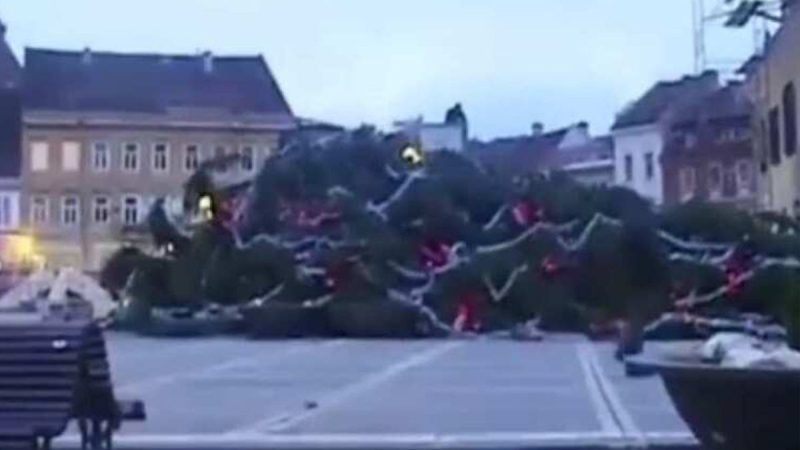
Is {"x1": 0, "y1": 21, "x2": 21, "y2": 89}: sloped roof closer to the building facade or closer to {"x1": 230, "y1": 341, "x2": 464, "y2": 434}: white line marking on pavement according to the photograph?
the building facade

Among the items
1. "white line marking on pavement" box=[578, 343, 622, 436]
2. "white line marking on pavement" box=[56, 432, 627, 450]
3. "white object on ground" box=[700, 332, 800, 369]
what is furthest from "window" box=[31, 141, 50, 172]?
"white object on ground" box=[700, 332, 800, 369]

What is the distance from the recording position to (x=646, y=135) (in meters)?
100

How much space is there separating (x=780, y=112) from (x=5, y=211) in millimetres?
52884

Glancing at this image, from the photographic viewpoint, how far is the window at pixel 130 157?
94.8m

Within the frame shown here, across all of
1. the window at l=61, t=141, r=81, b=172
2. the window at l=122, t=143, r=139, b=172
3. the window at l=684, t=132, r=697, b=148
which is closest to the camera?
the window at l=684, t=132, r=697, b=148

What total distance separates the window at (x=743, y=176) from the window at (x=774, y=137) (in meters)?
31.5

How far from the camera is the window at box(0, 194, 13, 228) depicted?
94000 mm

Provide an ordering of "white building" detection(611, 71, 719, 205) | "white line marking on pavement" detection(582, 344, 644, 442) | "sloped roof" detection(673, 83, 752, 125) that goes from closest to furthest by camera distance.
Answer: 1. "white line marking on pavement" detection(582, 344, 644, 442)
2. "sloped roof" detection(673, 83, 752, 125)
3. "white building" detection(611, 71, 719, 205)

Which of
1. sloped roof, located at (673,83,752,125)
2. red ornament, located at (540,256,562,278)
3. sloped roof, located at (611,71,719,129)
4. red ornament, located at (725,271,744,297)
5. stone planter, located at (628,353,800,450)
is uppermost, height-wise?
sloped roof, located at (611,71,719,129)

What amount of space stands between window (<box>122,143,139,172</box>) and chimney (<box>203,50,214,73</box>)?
6.23m

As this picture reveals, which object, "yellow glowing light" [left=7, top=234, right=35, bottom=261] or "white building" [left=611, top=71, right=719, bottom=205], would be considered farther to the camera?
"white building" [left=611, top=71, right=719, bottom=205]

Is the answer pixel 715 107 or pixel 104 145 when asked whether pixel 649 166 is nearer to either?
pixel 715 107

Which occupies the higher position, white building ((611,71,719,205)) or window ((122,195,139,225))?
white building ((611,71,719,205))

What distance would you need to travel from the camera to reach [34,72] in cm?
9600
